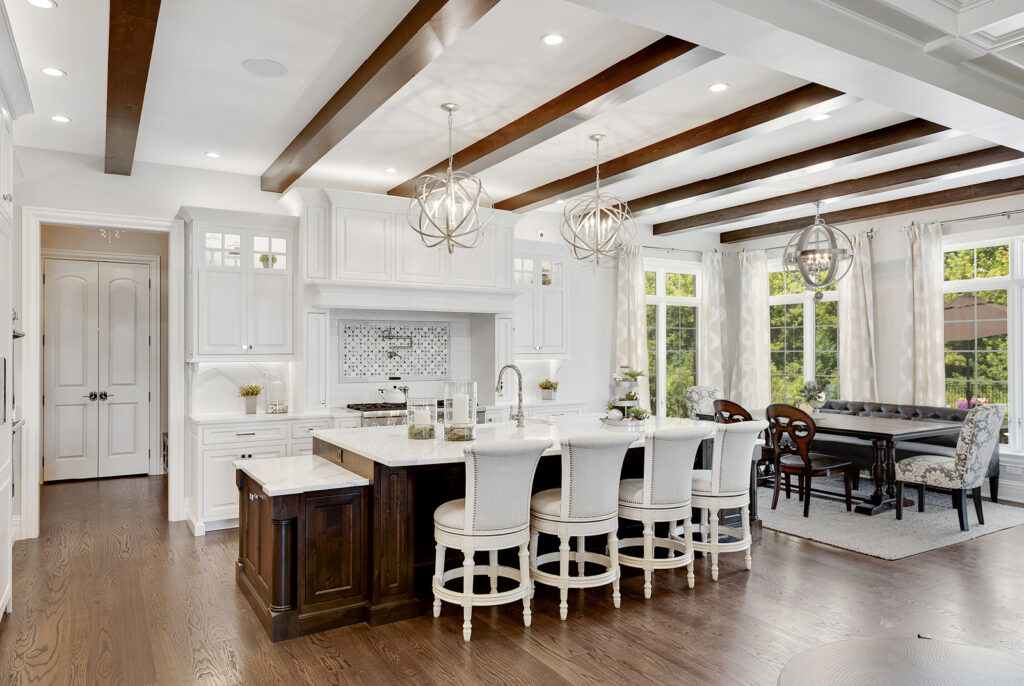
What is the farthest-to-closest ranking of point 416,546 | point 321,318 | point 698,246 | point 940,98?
1. point 698,246
2. point 321,318
3. point 416,546
4. point 940,98

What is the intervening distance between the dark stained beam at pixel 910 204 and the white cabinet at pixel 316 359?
18.2ft

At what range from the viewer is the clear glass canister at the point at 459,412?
3746 mm

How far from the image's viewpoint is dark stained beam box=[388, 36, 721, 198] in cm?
335

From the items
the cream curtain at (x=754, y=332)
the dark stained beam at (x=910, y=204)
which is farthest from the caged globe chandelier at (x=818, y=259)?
the cream curtain at (x=754, y=332)

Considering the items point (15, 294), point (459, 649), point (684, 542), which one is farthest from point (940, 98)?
point (15, 294)

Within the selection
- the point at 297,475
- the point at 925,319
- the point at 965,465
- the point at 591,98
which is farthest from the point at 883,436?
the point at 297,475

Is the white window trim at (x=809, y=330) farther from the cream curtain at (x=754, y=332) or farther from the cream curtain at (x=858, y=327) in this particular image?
the cream curtain at (x=858, y=327)

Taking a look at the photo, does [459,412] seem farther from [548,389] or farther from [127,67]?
[548,389]

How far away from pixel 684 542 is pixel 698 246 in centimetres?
549

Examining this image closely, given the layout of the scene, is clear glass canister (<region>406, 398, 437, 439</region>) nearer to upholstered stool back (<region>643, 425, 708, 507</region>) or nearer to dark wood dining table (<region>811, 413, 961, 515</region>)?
upholstered stool back (<region>643, 425, 708, 507</region>)

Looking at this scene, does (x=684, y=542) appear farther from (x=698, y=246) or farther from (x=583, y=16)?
(x=698, y=246)

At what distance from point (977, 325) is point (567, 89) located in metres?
5.22

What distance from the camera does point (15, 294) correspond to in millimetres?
5066

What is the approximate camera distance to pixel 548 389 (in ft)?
23.9
